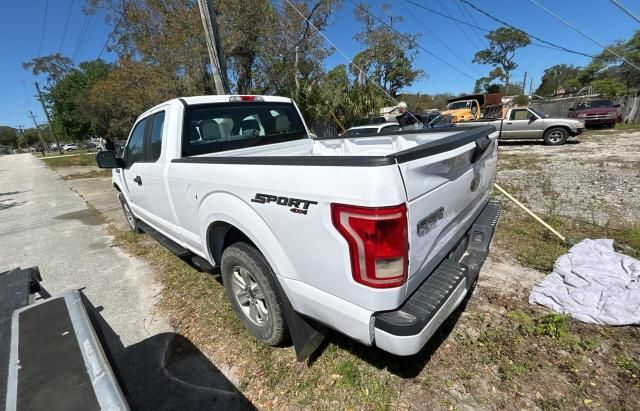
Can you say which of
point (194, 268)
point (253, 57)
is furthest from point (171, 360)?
point (253, 57)

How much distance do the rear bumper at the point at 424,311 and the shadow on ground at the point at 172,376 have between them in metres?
1.18

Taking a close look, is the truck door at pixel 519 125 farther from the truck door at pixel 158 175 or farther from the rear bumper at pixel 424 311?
the truck door at pixel 158 175

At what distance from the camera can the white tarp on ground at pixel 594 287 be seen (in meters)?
2.46

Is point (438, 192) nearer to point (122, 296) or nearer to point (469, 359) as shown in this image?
point (469, 359)

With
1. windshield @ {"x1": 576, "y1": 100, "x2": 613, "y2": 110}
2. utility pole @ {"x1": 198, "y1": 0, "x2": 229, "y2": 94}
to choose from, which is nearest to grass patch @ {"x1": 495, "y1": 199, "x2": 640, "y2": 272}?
utility pole @ {"x1": 198, "y1": 0, "x2": 229, "y2": 94}

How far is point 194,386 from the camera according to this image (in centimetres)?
221

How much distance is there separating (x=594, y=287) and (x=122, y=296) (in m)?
4.93

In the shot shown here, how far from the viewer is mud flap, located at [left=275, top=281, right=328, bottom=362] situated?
1.99 meters

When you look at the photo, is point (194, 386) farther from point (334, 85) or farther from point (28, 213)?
point (334, 85)

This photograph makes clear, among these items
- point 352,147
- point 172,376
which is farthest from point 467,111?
point 172,376

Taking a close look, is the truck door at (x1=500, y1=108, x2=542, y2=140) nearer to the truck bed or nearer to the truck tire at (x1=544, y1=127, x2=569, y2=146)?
the truck tire at (x1=544, y1=127, x2=569, y2=146)

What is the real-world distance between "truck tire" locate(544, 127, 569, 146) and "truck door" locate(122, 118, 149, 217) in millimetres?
14124

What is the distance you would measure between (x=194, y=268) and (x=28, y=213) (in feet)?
24.8

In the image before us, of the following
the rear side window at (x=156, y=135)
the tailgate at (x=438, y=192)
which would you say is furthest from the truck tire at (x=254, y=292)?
the rear side window at (x=156, y=135)
